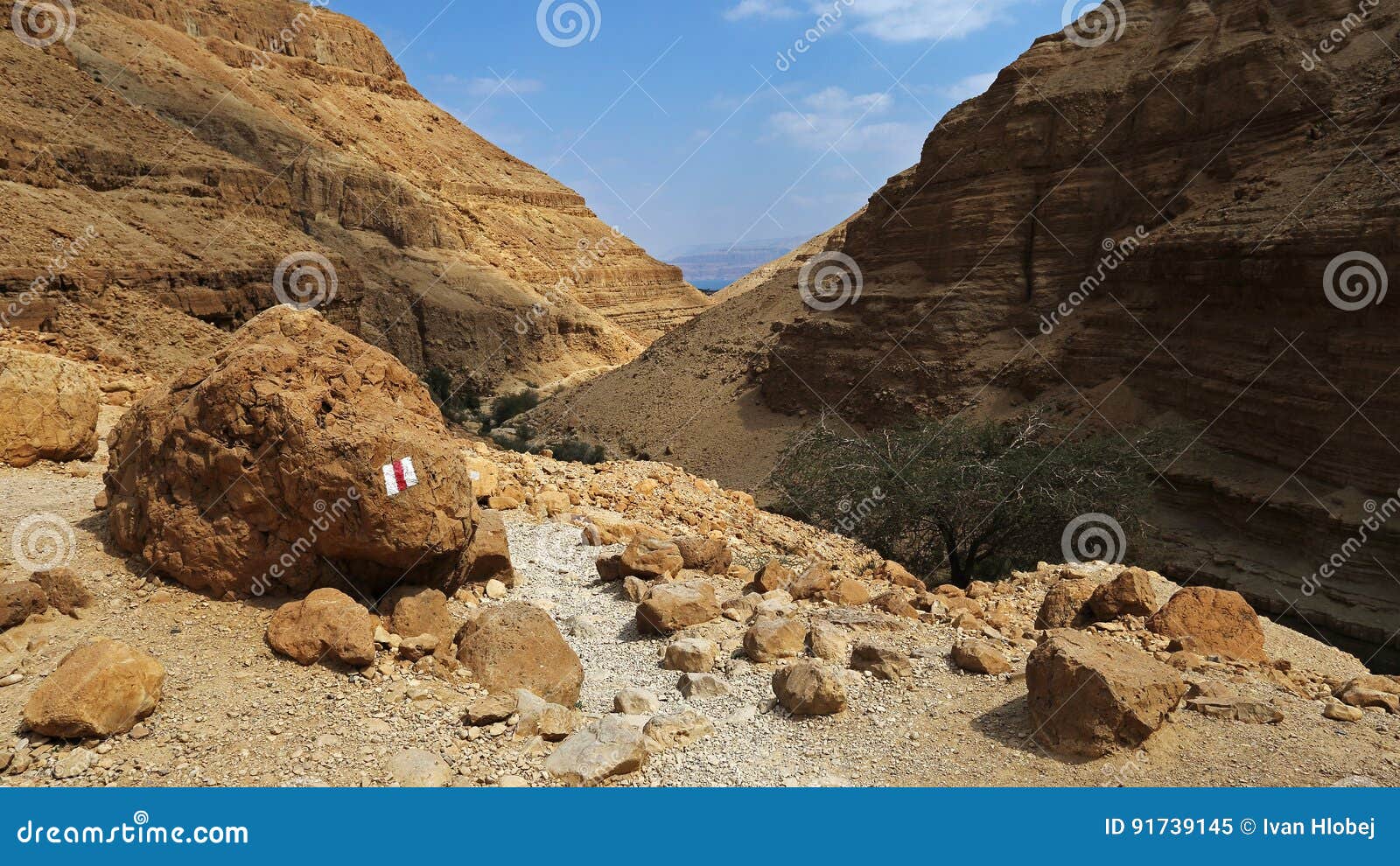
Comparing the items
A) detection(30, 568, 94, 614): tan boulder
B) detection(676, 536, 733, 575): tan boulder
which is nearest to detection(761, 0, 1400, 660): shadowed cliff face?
detection(676, 536, 733, 575): tan boulder

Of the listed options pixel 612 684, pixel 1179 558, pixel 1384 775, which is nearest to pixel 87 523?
pixel 612 684

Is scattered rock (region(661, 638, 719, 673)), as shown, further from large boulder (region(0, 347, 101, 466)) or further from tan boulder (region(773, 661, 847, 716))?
large boulder (region(0, 347, 101, 466))

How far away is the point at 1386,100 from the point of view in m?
13.8

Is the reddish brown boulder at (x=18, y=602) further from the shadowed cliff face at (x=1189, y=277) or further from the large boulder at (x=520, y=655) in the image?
the shadowed cliff face at (x=1189, y=277)

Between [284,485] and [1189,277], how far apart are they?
1596cm

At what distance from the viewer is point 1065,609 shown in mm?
5945

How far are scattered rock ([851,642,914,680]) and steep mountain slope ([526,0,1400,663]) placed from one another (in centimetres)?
963

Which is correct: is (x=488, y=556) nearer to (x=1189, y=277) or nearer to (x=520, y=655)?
(x=520, y=655)

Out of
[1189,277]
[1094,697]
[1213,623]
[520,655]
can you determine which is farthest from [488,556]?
[1189,277]

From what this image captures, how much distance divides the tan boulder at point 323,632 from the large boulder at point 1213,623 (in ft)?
16.8

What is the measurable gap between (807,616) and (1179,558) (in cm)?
983

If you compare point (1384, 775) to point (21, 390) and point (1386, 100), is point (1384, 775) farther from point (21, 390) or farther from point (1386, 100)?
point (1386, 100)

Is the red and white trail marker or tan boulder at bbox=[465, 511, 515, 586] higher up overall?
the red and white trail marker

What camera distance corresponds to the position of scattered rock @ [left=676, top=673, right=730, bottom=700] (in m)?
4.84
